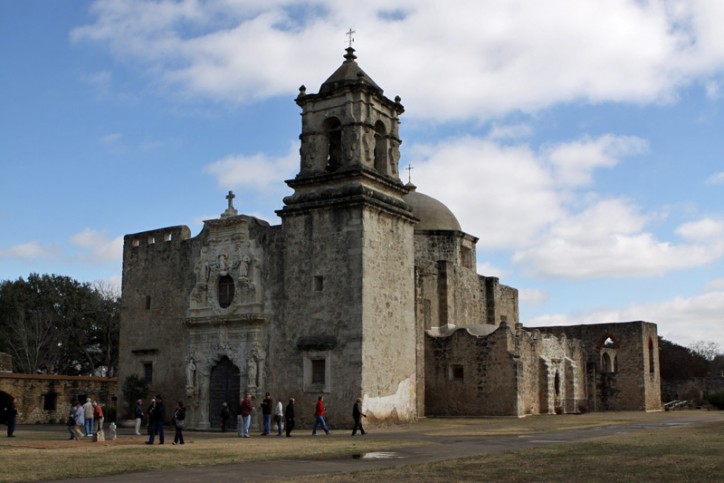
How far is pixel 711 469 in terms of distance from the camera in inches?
481

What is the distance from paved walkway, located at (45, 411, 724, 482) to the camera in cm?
1279

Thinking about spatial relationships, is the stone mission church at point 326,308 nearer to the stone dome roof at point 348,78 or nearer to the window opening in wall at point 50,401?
the stone dome roof at point 348,78

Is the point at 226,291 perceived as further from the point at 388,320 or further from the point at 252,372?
the point at 388,320

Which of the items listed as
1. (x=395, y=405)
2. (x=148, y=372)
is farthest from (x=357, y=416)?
(x=148, y=372)

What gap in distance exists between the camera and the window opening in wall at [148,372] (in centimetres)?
3067

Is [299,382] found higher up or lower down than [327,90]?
lower down

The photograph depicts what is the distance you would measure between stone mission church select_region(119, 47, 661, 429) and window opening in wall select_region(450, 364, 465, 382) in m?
0.05

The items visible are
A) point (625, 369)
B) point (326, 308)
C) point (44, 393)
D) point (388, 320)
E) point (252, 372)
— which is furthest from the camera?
point (625, 369)

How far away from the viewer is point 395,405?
1052 inches

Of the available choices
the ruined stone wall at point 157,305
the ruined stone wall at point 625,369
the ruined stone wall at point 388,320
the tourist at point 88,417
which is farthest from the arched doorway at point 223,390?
the ruined stone wall at point 625,369

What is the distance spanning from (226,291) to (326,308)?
4.35 m

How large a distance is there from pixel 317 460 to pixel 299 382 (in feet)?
36.8

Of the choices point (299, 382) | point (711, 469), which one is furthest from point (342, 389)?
point (711, 469)

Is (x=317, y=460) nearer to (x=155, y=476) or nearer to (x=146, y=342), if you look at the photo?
(x=155, y=476)
